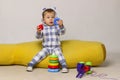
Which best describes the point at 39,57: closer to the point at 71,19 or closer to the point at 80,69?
the point at 80,69

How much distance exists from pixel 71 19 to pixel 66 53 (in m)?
0.58

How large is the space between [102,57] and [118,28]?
69 centimetres

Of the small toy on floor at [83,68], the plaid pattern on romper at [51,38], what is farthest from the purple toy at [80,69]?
the plaid pattern on romper at [51,38]

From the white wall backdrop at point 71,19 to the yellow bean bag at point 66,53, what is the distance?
0.34 meters

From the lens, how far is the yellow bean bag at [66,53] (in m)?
1.99

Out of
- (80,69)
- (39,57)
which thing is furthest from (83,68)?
(39,57)

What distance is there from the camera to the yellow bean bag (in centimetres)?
199

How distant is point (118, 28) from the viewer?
8.57 feet

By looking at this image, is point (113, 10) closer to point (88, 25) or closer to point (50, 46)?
point (88, 25)

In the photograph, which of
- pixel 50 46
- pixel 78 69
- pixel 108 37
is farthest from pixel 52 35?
pixel 108 37

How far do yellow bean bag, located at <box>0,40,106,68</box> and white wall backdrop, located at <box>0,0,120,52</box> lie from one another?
1.12ft

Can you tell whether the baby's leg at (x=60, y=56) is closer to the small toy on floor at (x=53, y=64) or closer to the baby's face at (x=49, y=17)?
the small toy on floor at (x=53, y=64)

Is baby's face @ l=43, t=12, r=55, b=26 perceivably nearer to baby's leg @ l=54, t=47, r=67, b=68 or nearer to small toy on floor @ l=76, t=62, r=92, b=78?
baby's leg @ l=54, t=47, r=67, b=68

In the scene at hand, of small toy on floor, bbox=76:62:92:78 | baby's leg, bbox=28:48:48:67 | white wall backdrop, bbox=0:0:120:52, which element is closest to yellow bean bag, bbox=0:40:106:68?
baby's leg, bbox=28:48:48:67
